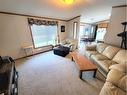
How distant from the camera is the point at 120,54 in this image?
280 centimetres

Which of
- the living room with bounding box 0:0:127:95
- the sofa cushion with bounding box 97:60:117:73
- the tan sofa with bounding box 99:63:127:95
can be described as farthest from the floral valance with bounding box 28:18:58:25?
the tan sofa with bounding box 99:63:127:95

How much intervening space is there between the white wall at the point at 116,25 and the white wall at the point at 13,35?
12.0 ft

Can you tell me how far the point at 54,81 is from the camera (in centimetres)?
258

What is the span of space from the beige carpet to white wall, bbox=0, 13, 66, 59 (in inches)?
34.5

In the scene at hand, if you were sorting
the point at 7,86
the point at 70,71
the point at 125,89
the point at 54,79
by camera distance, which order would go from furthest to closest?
the point at 70,71
the point at 54,79
the point at 7,86
the point at 125,89

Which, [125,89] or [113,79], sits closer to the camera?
[125,89]

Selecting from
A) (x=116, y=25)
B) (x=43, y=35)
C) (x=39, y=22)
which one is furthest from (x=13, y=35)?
(x=116, y=25)

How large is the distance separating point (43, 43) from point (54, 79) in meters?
3.16

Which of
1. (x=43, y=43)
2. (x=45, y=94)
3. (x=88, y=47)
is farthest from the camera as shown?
(x=43, y=43)

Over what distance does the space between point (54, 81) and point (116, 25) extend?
122 inches

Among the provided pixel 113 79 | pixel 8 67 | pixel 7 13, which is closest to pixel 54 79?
pixel 8 67

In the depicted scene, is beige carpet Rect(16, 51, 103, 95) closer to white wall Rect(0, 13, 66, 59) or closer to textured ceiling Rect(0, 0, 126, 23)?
white wall Rect(0, 13, 66, 59)

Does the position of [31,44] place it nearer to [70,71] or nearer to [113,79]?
[70,71]

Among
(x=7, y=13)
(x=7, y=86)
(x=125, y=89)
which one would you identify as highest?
(x=7, y=13)
